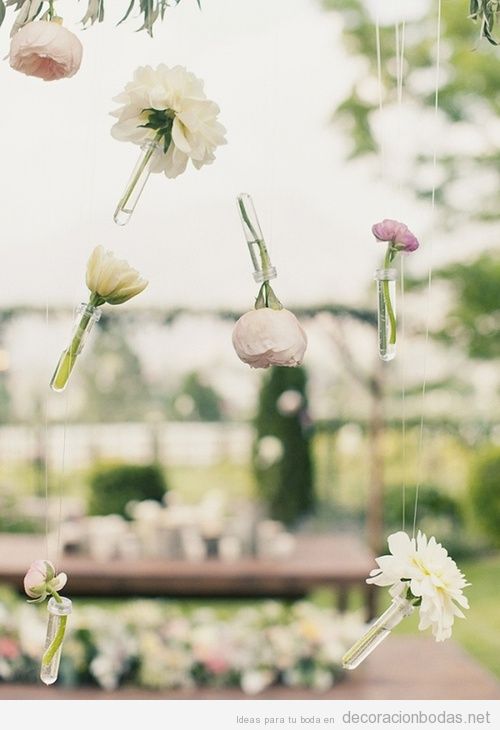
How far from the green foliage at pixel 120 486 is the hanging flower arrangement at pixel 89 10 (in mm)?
4347

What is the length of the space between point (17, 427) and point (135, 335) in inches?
31.6

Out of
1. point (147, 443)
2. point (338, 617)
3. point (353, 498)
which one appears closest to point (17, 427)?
point (147, 443)

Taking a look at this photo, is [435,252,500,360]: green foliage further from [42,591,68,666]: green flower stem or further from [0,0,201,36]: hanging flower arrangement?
→ [42,591,68,666]: green flower stem

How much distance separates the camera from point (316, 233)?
549cm

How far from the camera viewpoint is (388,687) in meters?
3.19

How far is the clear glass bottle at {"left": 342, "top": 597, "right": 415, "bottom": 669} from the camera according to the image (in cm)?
60

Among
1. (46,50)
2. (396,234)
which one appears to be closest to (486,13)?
(396,234)

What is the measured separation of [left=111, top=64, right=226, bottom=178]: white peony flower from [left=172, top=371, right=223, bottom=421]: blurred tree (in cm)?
490

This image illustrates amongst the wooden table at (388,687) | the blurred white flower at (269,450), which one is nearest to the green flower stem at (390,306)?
the wooden table at (388,687)

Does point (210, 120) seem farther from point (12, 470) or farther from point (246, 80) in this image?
point (12, 470)

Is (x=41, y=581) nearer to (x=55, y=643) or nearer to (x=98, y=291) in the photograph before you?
(x=55, y=643)

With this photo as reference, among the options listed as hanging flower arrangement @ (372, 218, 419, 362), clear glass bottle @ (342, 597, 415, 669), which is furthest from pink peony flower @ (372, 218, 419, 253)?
clear glass bottle @ (342, 597, 415, 669)

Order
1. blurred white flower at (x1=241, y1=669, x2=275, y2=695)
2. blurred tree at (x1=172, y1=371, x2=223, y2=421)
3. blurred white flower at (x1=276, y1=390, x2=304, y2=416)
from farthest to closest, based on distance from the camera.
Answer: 1. blurred tree at (x1=172, y1=371, x2=223, y2=421)
2. blurred white flower at (x1=276, y1=390, x2=304, y2=416)
3. blurred white flower at (x1=241, y1=669, x2=275, y2=695)

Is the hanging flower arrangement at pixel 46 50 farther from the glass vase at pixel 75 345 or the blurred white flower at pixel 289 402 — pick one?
the blurred white flower at pixel 289 402
